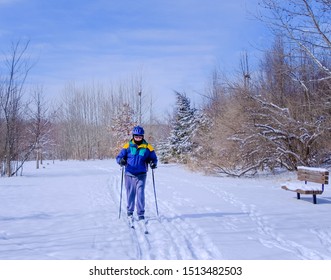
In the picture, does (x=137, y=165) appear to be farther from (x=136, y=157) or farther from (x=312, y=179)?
(x=312, y=179)

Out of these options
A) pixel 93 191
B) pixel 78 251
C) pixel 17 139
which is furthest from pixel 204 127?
pixel 78 251

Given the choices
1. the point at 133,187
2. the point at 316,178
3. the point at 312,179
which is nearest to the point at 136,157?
the point at 133,187

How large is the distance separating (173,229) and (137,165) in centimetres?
145

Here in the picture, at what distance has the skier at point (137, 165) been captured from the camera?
7348mm

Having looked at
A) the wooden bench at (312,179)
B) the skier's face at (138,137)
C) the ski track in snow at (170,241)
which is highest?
the skier's face at (138,137)

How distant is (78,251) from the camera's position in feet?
17.1

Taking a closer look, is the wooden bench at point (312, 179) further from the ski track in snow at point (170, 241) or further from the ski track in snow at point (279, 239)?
the ski track in snow at point (170, 241)

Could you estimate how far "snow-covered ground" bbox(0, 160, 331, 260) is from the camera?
517 centimetres

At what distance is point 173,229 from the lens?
21.7 feet

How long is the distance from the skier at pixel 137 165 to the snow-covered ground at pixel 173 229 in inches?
16.3

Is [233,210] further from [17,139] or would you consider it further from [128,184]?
[17,139]

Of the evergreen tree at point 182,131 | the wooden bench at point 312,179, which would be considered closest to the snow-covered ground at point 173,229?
the wooden bench at point 312,179

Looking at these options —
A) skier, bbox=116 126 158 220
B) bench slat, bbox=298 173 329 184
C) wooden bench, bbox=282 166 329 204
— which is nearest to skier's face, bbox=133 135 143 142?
skier, bbox=116 126 158 220
